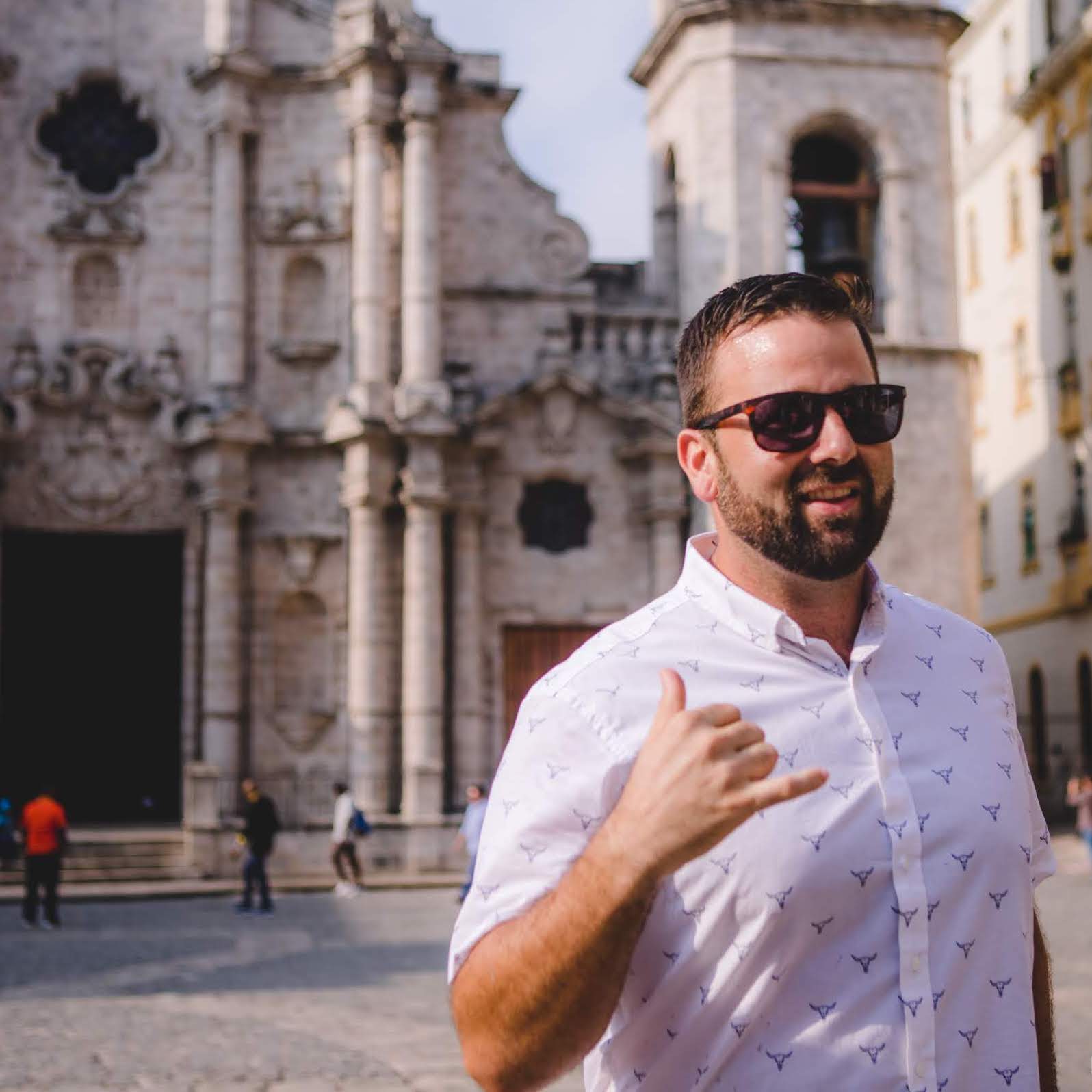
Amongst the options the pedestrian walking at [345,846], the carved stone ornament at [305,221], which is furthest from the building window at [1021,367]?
the pedestrian walking at [345,846]

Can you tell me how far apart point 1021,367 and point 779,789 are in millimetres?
35986

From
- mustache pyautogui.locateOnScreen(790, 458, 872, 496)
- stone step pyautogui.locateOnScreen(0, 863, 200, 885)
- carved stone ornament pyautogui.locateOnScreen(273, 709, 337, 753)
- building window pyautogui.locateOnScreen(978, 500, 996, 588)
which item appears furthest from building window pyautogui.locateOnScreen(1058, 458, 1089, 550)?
mustache pyautogui.locateOnScreen(790, 458, 872, 496)

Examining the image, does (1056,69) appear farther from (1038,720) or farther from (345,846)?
(345,846)

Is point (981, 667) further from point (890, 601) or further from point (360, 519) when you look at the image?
point (360, 519)

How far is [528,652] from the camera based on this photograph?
25.5 m

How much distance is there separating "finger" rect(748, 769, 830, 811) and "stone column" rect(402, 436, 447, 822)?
72.0 feet

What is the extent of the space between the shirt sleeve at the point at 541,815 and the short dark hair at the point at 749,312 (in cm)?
62

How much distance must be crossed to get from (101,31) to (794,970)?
87.2 ft

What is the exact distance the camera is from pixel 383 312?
2547 centimetres

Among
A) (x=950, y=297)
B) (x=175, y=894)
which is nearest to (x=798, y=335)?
(x=175, y=894)

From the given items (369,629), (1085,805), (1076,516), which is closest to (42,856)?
(369,629)

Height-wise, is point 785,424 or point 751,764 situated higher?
point 785,424

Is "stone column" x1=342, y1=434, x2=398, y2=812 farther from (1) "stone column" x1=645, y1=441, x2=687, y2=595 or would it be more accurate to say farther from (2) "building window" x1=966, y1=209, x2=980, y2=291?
(2) "building window" x1=966, y1=209, x2=980, y2=291

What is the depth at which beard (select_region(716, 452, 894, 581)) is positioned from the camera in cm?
260
